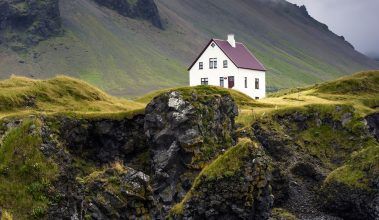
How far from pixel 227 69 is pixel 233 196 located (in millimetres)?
85433

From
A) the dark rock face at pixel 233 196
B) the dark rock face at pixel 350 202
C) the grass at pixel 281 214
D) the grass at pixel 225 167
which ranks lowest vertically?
the grass at pixel 281 214

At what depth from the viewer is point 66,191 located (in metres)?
48.0

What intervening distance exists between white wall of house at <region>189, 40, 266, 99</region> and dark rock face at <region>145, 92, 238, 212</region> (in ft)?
193

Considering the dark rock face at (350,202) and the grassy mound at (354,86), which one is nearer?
the dark rock face at (350,202)

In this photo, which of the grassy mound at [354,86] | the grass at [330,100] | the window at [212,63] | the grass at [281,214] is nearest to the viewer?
the grass at [281,214]

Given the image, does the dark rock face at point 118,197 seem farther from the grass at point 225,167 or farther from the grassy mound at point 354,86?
the grassy mound at point 354,86

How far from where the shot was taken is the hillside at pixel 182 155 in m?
40.2

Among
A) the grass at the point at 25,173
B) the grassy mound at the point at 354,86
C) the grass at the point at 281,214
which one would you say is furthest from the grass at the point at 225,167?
the grassy mound at the point at 354,86

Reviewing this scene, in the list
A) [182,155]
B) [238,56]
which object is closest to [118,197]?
[182,155]

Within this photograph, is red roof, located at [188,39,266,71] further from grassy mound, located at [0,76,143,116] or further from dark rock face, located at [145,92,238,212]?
dark rock face, located at [145,92,238,212]

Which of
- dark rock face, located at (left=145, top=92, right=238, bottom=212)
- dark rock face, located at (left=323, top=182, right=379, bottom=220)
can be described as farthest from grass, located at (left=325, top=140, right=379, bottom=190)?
dark rock face, located at (left=145, top=92, right=238, bottom=212)

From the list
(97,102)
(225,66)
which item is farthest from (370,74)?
(97,102)

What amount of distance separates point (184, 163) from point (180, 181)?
5.54 ft

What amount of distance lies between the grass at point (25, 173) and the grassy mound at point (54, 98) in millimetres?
11524
